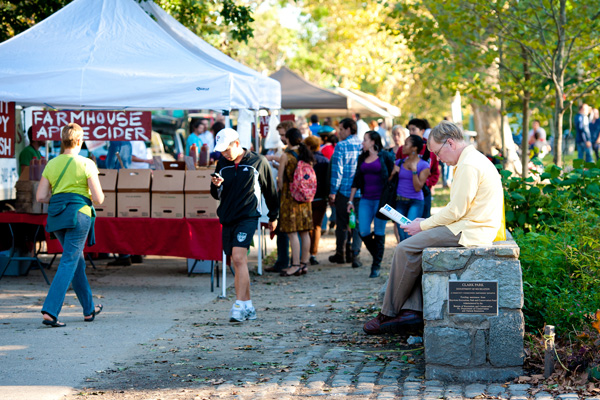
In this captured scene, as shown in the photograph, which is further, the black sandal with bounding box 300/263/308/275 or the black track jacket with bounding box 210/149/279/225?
the black sandal with bounding box 300/263/308/275

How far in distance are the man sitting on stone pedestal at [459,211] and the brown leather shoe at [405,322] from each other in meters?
0.27

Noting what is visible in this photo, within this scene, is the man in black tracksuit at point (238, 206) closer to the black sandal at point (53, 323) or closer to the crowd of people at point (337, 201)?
the crowd of people at point (337, 201)

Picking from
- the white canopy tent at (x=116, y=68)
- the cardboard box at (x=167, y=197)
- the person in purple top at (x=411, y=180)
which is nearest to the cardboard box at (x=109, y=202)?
the cardboard box at (x=167, y=197)

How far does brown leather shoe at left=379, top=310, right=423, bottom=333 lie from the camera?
256 inches

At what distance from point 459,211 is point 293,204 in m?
5.23

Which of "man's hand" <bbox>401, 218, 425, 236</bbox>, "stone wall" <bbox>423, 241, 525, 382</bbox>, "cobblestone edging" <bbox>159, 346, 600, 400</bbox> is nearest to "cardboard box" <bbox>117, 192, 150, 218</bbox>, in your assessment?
"cobblestone edging" <bbox>159, 346, 600, 400</bbox>

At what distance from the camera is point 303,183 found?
35.1ft

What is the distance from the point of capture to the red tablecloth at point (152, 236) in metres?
9.77

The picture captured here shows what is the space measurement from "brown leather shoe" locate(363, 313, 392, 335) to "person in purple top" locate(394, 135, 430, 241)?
318cm

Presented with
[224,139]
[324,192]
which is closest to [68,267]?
[224,139]

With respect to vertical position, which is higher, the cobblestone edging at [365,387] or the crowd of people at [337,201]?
the crowd of people at [337,201]

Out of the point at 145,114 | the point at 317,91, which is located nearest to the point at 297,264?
the point at 145,114

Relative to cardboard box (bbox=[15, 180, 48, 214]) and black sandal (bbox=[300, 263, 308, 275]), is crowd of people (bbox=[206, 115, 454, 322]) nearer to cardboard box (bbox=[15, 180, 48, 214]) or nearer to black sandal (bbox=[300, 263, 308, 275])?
black sandal (bbox=[300, 263, 308, 275])

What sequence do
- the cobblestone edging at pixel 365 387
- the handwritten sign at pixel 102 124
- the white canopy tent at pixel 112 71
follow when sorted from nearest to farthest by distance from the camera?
1. the cobblestone edging at pixel 365 387
2. the white canopy tent at pixel 112 71
3. the handwritten sign at pixel 102 124
